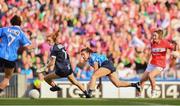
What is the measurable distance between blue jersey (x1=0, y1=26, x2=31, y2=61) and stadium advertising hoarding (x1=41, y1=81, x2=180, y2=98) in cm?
526

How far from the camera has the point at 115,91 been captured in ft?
73.1

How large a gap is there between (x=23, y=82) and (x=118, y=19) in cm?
690

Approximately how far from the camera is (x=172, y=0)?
29.8 metres

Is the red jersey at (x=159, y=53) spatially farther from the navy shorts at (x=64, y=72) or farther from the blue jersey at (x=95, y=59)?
the navy shorts at (x=64, y=72)

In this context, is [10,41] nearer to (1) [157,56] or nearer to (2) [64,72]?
(2) [64,72]

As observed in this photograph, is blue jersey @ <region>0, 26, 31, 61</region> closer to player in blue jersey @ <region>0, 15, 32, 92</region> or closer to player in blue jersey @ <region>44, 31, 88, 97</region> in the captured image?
player in blue jersey @ <region>0, 15, 32, 92</region>

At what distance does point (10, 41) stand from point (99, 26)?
1111 cm

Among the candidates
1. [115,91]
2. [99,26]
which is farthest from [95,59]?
[99,26]

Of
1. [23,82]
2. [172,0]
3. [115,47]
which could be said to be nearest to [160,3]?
[172,0]

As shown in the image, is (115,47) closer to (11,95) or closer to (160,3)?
(160,3)

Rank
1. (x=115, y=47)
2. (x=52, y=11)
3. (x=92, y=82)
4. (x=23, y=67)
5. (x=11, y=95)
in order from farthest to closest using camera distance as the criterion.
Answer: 1. (x=52, y=11)
2. (x=115, y=47)
3. (x=23, y=67)
4. (x=11, y=95)
5. (x=92, y=82)

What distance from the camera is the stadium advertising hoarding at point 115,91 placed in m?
22.1

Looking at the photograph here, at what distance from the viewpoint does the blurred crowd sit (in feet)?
84.2

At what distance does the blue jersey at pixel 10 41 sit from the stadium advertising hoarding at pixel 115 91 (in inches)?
207
